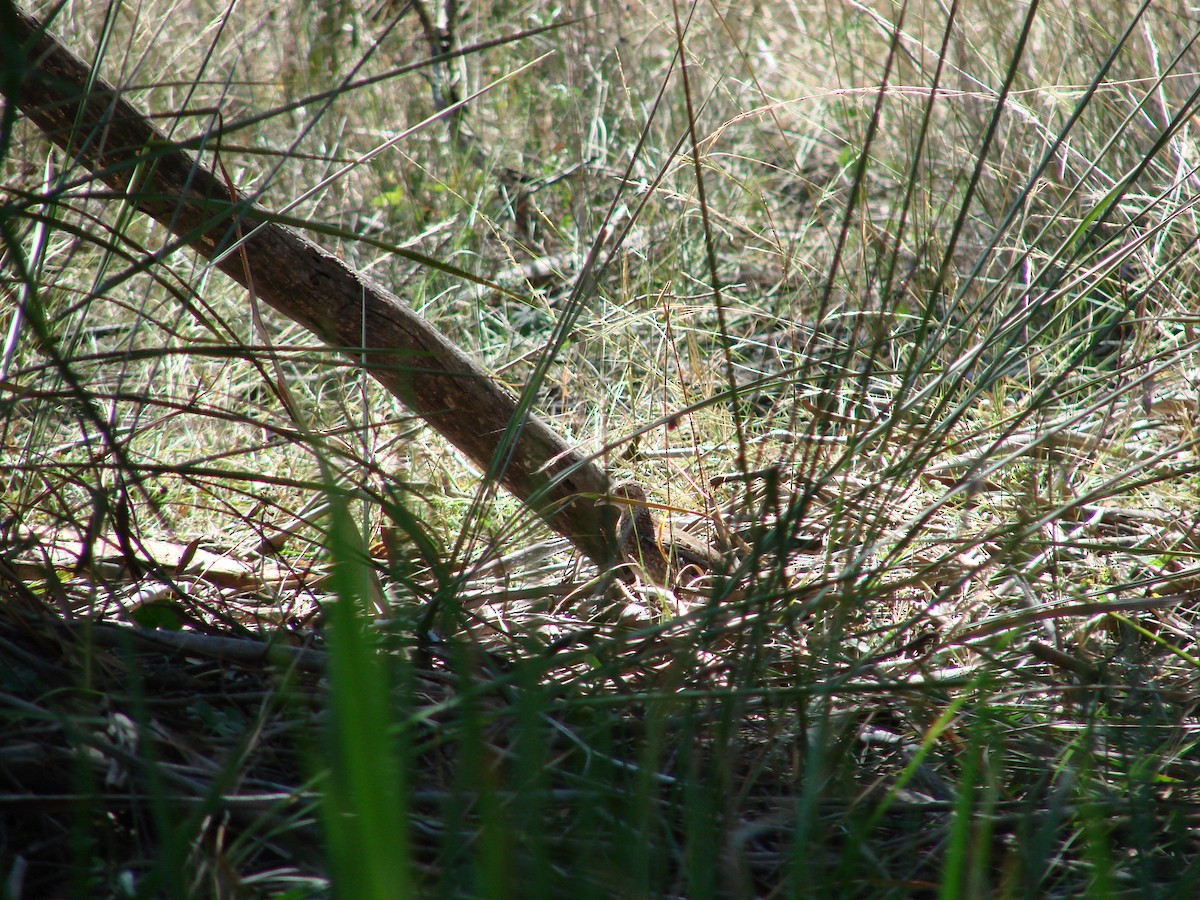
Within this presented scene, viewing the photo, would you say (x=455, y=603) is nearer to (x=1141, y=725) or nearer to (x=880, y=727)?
(x=880, y=727)

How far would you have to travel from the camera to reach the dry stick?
1073 mm

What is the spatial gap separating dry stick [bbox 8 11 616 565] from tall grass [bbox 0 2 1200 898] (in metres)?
0.06

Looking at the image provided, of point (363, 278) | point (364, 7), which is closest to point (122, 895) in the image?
point (363, 278)

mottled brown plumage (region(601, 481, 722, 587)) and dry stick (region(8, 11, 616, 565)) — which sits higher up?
dry stick (region(8, 11, 616, 565))

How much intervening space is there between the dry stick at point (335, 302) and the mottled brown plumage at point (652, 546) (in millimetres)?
32

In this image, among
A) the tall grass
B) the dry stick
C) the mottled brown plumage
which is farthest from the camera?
the mottled brown plumage

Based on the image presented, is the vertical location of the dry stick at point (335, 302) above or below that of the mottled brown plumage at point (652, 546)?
above

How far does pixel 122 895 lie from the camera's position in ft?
1.97

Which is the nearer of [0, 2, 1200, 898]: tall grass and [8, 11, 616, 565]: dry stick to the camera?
[0, 2, 1200, 898]: tall grass

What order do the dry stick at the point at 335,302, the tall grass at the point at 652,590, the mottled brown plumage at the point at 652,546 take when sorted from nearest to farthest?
the tall grass at the point at 652,590, the dry stick at the point at 335,302, the mottled brown plumage at the point at 652,546

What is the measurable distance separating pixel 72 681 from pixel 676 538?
83cm

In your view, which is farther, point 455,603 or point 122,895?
point 455,603

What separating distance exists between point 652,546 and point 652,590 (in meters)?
0.09

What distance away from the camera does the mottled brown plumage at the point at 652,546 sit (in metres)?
1.37
